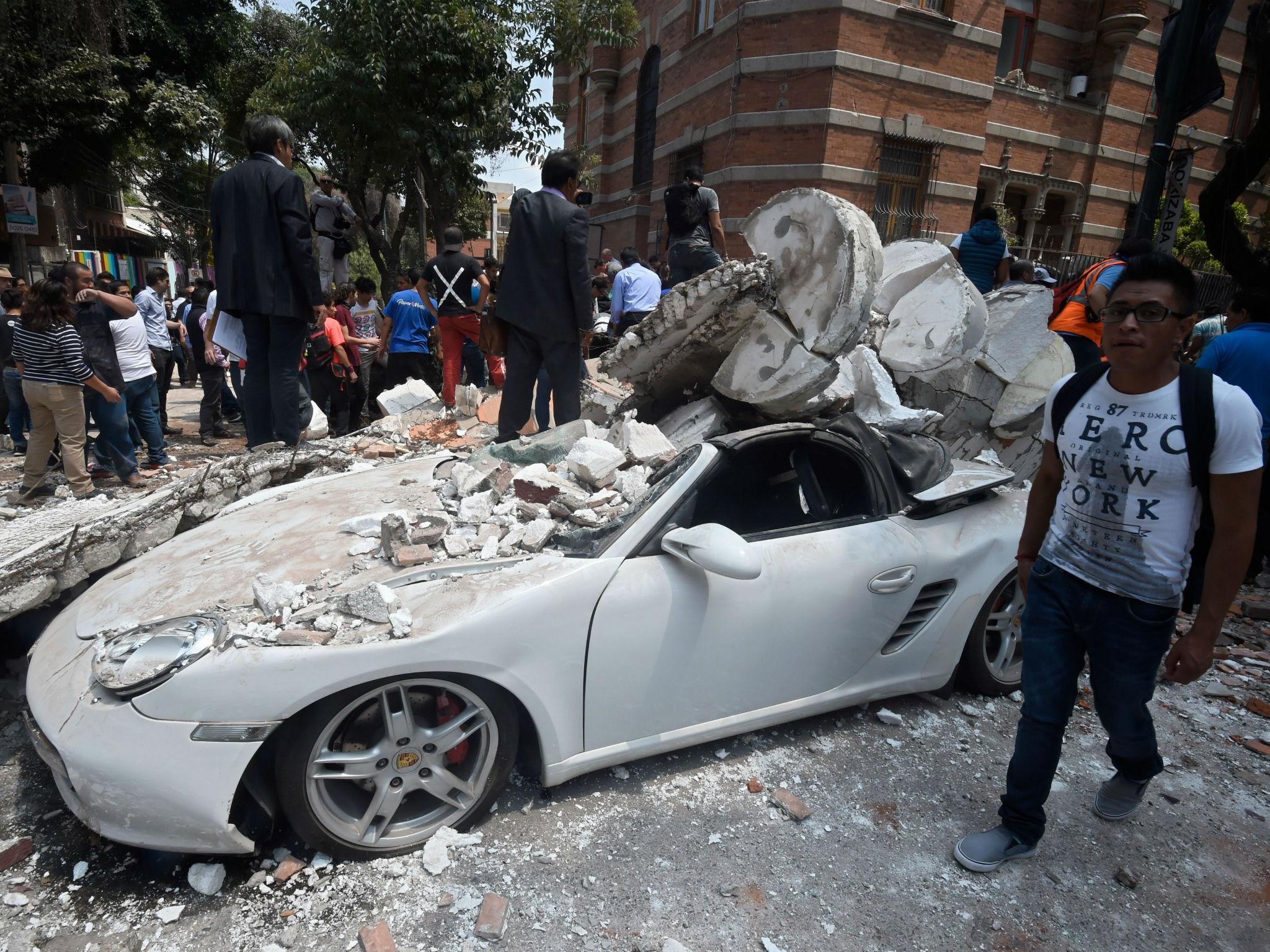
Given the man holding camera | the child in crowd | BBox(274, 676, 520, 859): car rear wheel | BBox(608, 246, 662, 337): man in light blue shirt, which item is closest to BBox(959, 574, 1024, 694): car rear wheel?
BBox(274, 676, 520, 859): car rear wheel

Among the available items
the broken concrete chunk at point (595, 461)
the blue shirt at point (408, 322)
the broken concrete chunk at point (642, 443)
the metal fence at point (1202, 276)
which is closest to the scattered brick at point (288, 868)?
the broken concrete chunk at point (595, 461)

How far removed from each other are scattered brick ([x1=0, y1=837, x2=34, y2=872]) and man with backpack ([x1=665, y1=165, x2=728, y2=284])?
5.47 meters

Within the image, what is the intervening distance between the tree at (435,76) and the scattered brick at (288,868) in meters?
11.6

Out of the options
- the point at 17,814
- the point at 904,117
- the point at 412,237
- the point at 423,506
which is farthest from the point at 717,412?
the point at 412,237

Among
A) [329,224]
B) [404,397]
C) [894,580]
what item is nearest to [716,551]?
[894,580]

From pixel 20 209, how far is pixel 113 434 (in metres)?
12.2

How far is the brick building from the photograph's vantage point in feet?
38.5

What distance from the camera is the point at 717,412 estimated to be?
3.68 metres

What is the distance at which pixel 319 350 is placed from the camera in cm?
716

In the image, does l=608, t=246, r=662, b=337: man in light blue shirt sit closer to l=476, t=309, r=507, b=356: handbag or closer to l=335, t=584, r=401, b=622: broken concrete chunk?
l=476, t=309, r=507, b=356: handbag

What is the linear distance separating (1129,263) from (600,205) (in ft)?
66.6

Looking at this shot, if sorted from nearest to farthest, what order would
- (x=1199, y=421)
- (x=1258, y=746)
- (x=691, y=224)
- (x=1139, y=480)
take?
(x=1199, y=421), (x=1139, y=480), (x=1258, y=746), (x=691, y=224)

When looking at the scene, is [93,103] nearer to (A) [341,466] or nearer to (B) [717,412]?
(A) [341,466]

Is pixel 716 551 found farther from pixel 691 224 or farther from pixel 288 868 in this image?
pixel 691 224
